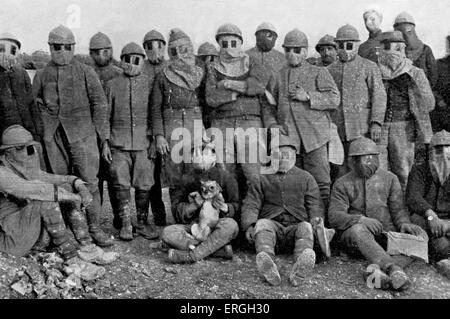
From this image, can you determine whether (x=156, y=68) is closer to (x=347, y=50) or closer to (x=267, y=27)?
(x=267, y=27)

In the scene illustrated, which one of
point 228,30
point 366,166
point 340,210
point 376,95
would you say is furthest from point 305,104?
point 340,210

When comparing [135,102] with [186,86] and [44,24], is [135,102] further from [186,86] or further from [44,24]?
[44,24]

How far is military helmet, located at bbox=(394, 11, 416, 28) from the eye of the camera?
855 centimetres

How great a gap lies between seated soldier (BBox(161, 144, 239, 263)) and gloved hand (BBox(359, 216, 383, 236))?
1342 mm

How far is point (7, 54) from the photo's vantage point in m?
7.30

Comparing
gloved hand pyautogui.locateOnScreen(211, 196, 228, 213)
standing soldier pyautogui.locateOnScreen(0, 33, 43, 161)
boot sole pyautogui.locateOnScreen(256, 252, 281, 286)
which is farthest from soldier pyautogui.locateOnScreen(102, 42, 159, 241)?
boot sole pyautogui.locateOnScreen(256, 252, 281, 286)

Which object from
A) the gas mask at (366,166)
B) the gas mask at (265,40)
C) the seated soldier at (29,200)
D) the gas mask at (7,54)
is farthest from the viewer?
the gas mask at (265,40)

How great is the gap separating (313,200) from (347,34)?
233 cm

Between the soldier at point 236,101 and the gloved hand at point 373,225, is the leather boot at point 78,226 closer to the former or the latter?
the soldier at point 236,101

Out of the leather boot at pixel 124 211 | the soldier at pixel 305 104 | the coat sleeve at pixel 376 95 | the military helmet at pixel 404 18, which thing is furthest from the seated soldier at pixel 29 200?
the military helmet at pixel 404 18

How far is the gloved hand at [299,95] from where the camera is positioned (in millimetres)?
7652

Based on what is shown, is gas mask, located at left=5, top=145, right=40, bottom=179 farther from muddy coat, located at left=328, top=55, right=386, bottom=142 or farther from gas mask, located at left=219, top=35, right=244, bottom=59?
muddy coat, located at left=328, top=55, right=386, bottom=142

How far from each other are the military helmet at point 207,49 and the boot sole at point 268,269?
3.65 meters

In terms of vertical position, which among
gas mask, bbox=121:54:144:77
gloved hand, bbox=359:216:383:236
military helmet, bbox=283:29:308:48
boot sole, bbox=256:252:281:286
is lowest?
boot sole, bbox=256:252:281:286
